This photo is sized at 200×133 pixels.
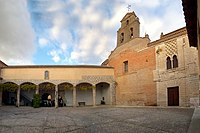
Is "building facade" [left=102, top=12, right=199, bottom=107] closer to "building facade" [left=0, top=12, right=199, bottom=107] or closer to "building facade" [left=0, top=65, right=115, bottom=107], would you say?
"building facade" [left=0, top=12, right=199, bottom=107]

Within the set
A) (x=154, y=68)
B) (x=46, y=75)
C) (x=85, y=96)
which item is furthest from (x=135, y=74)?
(x=46, y=75)

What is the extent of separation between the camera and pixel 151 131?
652 cm

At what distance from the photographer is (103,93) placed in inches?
1089

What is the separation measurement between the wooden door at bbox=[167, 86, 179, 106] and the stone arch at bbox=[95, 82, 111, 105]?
813 cm

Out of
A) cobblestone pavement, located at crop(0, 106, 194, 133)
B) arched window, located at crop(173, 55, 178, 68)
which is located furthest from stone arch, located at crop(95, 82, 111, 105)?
cobblestone pavement, located at crop(0, 106, 194, 133)

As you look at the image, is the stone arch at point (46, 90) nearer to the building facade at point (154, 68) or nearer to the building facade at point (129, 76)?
the building facade at point (129, 76)

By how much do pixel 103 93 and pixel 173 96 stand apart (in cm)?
1055

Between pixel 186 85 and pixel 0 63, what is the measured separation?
18.7m

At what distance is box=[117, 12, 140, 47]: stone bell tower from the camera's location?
1003 inches

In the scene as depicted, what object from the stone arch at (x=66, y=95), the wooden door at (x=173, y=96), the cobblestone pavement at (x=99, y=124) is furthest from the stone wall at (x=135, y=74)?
the cobblestone pavement at (x=99, y=124)

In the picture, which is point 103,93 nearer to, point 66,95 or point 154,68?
point 66,95

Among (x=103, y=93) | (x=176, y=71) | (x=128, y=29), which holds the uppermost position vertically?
(x=128, y=29)

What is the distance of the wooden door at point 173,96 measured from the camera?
1858 cm

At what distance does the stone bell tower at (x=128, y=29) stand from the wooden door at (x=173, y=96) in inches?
324
